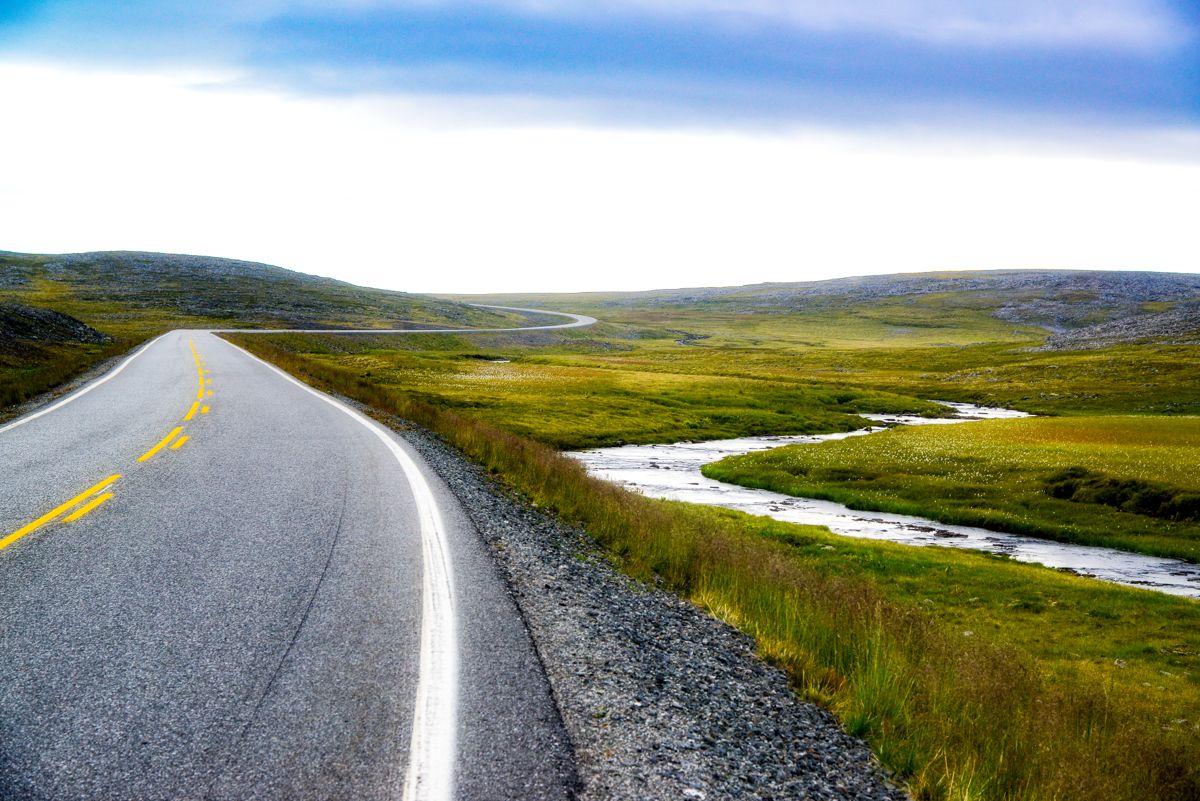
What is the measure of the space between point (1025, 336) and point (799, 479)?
510 ft

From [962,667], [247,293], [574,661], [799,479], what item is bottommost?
[799,479]

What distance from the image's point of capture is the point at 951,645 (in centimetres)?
869

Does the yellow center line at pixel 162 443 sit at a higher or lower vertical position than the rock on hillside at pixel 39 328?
lower

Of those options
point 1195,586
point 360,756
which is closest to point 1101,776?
point 360,756

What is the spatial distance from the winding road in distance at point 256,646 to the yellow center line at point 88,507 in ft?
0.09

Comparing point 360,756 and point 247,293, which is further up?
point 247,293

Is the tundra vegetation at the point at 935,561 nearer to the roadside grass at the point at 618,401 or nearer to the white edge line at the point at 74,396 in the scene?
the roadside grass at the point at 618,401

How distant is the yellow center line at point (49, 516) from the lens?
8.62 m

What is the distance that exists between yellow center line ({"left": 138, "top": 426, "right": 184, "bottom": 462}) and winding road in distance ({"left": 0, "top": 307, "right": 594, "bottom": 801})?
1199 millimetres

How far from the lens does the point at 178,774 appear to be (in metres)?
4.22

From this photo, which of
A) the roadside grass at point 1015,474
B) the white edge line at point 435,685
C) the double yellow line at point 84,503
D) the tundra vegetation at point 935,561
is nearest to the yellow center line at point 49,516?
the double yellow line at point 84,503

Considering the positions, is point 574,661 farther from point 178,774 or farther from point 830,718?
point 178,774

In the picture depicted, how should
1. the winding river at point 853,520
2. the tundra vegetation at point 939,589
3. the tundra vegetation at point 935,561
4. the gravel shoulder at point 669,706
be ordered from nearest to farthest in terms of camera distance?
the gravel shoulder at point 669,706 < the tundra vegetation at point 939,589 < the tundra vegetation at point 935,561 < the winding river at point 853,520

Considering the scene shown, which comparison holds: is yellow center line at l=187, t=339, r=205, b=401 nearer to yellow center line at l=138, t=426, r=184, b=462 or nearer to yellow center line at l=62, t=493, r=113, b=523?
yellow center line at l=138, t=426, r=184, b=462
